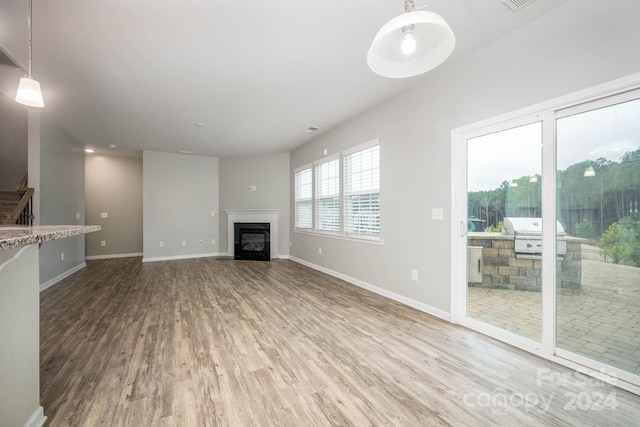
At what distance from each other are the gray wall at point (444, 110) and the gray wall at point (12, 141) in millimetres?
5688

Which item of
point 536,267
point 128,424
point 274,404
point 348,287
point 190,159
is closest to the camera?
point 128,424

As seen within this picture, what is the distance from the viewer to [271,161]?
270 inches

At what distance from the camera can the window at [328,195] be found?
4864mm

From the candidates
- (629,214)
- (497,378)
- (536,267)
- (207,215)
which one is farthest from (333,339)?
(207,215)

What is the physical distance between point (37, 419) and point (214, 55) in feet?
9.48

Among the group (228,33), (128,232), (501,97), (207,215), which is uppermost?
(228,33)

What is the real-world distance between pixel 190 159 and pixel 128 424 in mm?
6407

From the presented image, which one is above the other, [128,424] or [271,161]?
[271,161]

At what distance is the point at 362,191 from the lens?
4180 millimetres

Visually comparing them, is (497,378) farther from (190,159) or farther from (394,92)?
(190,159)

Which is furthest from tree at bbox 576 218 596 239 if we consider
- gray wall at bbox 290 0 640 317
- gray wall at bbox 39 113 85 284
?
gray wall at bbox 39 113 85 284

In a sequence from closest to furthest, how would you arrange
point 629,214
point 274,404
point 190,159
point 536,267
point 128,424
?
point 128,424, point 274,404, point 629,214, point 536,267, point 190,159

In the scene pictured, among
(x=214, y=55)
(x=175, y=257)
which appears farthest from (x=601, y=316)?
(x=175, y=257)

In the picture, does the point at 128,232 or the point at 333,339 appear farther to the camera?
the point at 128,232
